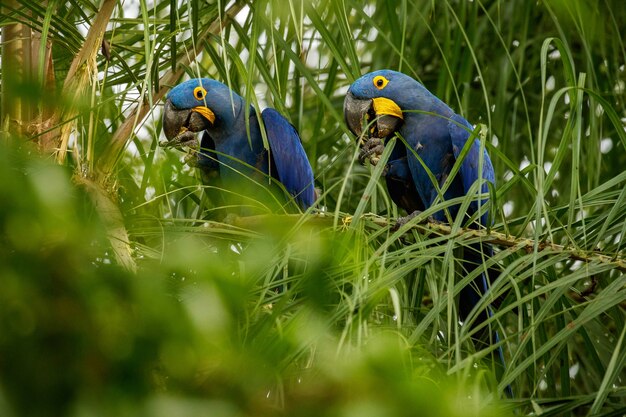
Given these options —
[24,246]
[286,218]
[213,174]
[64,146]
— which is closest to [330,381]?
[24,246]

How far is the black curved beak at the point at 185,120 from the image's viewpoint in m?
2.88

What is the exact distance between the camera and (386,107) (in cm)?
284

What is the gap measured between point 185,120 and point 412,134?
748 millimetres

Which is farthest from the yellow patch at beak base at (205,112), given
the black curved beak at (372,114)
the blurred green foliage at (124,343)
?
the blurred green foliage at (124,343)

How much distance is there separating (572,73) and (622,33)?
78.5 inches

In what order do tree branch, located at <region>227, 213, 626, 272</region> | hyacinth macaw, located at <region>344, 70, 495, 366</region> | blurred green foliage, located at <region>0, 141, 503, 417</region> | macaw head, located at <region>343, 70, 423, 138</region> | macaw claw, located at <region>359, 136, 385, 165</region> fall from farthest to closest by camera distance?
1. macaw head, located at <region>343, 70, 423, 138</region>
2. hyacinth macaw, located at <region>344, 70, 495, 366</region>
3. macaw claw, located at <region>359, 136, 385, 165</region>
4. tree branch, located at <region>227, 213, 626, 272</region>
5. blurred green foliage, located at <region>0, 141, 503, 417</region>

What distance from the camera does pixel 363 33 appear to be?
2984 mm

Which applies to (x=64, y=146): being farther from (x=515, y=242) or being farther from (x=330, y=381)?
(x=330, y=381)

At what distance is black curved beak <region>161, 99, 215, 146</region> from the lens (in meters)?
2.88

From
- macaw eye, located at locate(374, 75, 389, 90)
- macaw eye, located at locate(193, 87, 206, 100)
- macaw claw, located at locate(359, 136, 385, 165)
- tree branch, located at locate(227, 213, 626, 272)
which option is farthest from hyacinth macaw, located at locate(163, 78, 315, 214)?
tree branch, located at locate(227, 213, 626, 272)

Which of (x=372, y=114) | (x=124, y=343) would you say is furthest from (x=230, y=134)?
(x=124, y=343)

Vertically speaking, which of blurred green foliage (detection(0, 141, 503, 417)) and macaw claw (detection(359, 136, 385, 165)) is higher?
blurred green foliage (detection(0, 141, 503, 417))

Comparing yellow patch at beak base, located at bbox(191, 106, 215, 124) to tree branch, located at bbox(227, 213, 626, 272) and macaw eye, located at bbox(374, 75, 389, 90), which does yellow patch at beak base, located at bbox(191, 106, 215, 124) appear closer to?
macaw eye, located at bbox(374, 75, 389, 90)

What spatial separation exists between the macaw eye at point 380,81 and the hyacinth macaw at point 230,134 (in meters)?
0.33
